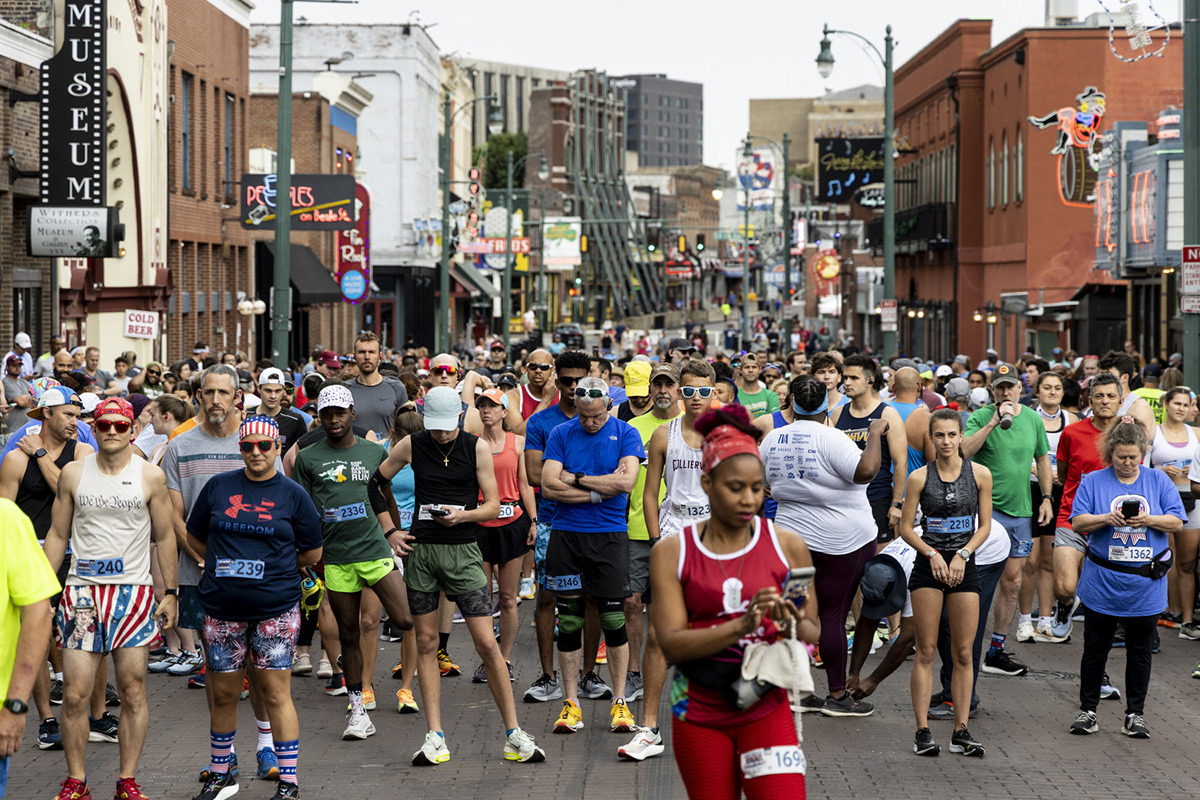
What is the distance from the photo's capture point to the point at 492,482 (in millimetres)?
8523

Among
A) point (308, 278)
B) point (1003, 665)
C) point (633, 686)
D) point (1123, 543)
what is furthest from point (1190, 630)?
point (308, 278)

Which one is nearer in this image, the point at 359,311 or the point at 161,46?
the point at 161,46

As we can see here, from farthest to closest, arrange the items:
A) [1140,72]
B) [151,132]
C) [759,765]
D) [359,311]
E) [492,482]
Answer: [359,311], [1140,72], [151,132], [492,482], [759,765]

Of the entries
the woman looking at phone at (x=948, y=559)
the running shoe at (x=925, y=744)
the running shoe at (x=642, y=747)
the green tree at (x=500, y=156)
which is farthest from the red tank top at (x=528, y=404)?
the green tree at (x=500, y=156)

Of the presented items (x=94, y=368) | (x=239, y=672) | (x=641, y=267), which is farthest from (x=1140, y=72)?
(x=641, y=267)

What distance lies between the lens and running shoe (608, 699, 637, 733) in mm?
8812

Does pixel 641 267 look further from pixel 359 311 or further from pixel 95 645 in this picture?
pixel 95 645

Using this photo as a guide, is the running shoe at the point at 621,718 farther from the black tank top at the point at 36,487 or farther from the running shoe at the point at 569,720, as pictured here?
the black tank top at the point at 36,487

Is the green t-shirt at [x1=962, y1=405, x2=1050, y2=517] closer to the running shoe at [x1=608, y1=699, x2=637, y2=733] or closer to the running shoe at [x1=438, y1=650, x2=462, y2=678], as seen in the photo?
the running shoe at [x1=608, y1=699, x2=637, y2=733]

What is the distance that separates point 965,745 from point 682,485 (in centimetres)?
211

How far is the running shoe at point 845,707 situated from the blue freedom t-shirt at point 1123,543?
58.3 inches

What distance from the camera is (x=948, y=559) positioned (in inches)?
328

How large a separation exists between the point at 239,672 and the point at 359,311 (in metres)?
49.1

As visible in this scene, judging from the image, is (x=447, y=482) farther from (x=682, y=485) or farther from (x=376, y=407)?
(x=376, y=407)
